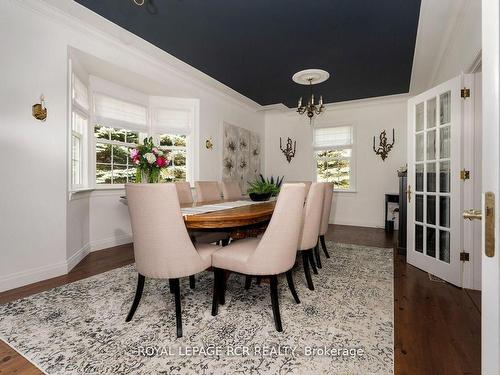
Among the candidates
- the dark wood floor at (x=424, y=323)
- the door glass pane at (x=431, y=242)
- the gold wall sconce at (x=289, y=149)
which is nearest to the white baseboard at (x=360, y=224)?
the gold wall sconce at (x=289, y=149)

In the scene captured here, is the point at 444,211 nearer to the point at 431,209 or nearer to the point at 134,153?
the point at 431,209

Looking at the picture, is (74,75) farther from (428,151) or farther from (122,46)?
(428,151)

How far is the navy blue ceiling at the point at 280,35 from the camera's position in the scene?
254 centimetres

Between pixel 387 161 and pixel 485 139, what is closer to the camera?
pixel 485 139

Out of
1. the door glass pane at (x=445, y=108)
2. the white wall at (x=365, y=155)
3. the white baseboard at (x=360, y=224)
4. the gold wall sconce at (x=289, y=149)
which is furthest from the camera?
the gold wall sconce at (x=289, y=149)

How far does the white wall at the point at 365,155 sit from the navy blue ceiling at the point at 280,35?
1093mm

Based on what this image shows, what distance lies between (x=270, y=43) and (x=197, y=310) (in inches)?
116

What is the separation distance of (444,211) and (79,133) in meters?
4.35

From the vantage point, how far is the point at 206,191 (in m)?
3.42

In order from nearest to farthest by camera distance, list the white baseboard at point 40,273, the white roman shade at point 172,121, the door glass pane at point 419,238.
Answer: the white baseboard at point 40,273 < the door glass pane at point 419,238 < the white roman shade at point 172,121

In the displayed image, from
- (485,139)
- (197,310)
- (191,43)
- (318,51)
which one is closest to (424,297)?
(197,310)

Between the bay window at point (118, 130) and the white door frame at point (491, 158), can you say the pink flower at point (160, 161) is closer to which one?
the bay window at point (118, 130)

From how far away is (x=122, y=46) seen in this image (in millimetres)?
3236

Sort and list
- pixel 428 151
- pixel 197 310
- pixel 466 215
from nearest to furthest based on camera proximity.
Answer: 1. pixel 466 215
2. pixel 197 310
3. pixel 428 151
